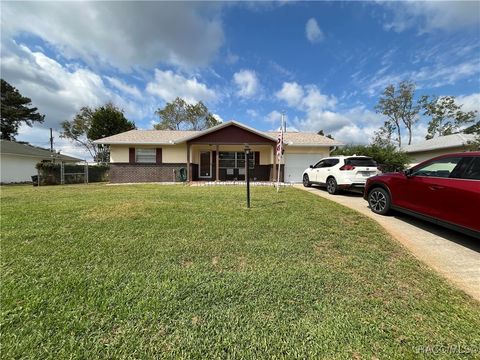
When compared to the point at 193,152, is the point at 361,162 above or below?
below

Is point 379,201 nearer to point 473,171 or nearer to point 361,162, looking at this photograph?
point 473,171

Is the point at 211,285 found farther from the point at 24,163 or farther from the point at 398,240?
the point at 24,163

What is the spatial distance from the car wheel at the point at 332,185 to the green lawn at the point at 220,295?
477 centimetres

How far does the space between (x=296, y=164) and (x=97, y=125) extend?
27623 mm

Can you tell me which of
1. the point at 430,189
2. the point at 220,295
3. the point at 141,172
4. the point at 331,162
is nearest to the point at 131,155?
the point at 141,172

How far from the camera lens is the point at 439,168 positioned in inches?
184

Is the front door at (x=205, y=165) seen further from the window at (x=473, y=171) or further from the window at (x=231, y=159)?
the window at (x=473, y=171)

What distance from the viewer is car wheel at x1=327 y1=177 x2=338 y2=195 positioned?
931 centimetres

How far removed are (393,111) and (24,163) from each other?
→ 1885 inches

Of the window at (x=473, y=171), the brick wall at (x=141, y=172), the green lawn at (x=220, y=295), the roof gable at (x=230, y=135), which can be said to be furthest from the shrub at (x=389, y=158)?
the brick wall at (x=141, y=172)

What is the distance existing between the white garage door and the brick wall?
25.3 feet

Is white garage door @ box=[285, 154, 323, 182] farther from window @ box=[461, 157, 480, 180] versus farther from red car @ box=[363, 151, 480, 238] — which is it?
window @ box=[461, 157, 480, 180]

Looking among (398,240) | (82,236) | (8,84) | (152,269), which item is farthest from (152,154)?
(8,84)

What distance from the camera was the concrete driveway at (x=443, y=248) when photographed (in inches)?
126
